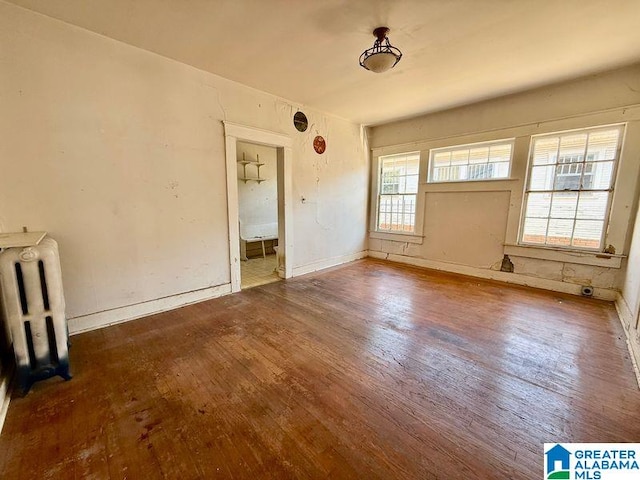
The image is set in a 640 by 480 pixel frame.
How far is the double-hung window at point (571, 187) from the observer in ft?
10.8

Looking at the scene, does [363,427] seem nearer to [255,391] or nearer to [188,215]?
[255,391]

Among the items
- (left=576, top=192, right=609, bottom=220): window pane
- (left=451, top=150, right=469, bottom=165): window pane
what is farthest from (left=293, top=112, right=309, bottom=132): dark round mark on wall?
(left=576, top=192, right=609, bottom=220): window pane

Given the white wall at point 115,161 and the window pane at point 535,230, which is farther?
the window pane at point 535,230

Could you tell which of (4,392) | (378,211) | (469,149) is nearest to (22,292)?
(4,392)

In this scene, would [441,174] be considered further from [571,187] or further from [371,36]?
[371,36]

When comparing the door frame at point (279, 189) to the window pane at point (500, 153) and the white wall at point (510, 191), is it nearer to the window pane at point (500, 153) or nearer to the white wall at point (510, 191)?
the white wall at point (510, 191)

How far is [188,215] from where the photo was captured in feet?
9.98

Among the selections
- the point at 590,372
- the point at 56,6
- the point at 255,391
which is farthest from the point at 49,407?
the point at 590,372

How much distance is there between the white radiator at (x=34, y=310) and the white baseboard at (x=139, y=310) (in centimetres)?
83

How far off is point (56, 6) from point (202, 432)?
10.6 feet

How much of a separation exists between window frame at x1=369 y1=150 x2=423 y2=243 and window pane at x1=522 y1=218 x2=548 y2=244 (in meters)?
1.57

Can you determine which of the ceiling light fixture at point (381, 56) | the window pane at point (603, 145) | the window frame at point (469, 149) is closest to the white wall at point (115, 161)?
the ceiling light fixture at point (381, 56)

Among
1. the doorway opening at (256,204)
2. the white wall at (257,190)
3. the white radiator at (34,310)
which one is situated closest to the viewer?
the white radiator at (34,310)

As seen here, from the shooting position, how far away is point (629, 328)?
2424 millimetres
